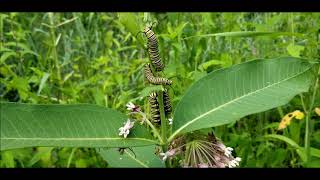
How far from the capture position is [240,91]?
102 centimetres

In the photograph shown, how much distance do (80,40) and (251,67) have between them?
279 centimetres

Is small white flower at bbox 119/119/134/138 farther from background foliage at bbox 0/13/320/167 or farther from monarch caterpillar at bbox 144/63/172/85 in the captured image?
background foliage at bbox 0/13/320/167

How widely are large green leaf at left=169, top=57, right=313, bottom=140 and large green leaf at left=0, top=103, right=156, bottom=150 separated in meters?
0.09

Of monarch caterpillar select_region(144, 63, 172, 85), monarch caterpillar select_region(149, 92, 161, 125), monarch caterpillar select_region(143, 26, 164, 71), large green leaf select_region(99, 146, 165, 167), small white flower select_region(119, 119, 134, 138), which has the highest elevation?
monarch caterpillar select_region(143, 26, 164, 71)

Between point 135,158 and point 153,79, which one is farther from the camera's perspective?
point 135,158

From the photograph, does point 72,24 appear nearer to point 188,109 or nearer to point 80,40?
A: point 80,40

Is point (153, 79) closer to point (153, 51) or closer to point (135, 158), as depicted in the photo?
point (153, 51)

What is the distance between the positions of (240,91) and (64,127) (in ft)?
1.01

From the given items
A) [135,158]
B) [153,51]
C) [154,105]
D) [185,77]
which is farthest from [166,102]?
[185,77]

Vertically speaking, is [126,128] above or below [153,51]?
below

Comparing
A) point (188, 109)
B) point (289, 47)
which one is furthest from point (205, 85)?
point (289, 47)

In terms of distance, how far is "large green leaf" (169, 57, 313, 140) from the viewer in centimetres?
99

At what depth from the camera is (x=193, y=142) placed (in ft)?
3.30

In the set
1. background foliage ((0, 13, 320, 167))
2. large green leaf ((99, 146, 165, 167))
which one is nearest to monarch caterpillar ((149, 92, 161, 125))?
large green leaf ((99, 146, 165, 167))
